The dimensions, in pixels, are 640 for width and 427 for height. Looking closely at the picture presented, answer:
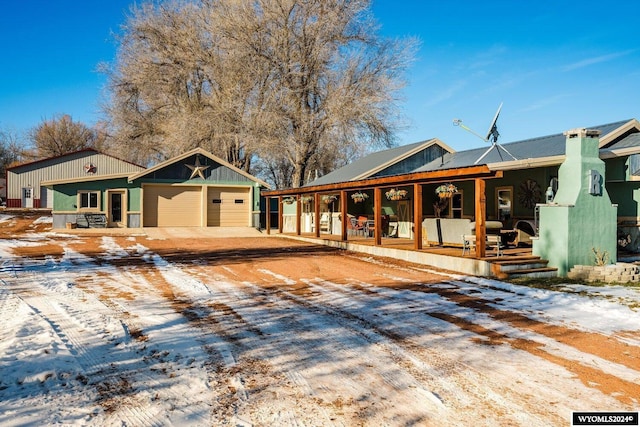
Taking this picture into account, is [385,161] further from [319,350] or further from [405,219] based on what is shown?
[319,350]

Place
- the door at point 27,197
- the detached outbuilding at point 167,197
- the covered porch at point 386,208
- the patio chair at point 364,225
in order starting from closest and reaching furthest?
the covered porch at point 386,208
the patio chair at point 364,225
the detached outbuilding at point 167,197
the door at point 27,197

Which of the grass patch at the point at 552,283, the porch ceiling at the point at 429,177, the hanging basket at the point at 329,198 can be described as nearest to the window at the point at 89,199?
the hanging basket at the point at 329,198

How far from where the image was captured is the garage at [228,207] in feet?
81.2

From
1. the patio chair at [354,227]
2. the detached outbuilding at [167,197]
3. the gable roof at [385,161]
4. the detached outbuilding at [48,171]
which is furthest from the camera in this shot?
the detached outbuilding at [48,171]

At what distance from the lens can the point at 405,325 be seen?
5.92 m

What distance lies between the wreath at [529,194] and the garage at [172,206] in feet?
54.4

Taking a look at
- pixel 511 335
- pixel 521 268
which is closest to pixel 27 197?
pixel 521 268

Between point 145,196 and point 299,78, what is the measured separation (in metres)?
12.7

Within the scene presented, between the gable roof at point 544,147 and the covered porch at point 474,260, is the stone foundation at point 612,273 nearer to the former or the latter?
the covered porch at point 474,260

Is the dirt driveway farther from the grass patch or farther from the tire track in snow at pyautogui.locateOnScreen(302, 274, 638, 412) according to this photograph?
the grass patch

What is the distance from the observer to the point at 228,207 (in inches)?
991

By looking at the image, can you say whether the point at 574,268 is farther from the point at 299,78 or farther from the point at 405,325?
the point at 299,78

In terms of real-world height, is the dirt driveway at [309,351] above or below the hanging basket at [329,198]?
below

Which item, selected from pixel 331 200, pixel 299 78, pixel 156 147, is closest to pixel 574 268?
pixel 331 200
